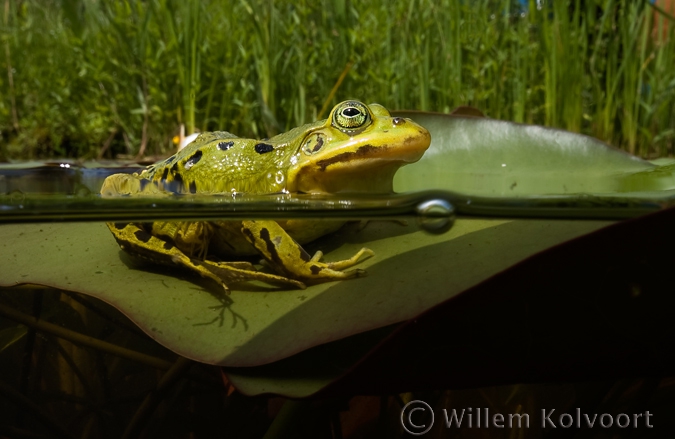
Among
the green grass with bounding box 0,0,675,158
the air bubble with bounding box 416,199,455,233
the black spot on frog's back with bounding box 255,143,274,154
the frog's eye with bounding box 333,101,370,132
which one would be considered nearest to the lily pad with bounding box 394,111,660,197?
the frog's eye with bounding box 333,101,370,132

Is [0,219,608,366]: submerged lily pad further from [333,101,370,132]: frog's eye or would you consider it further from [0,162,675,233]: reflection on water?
[333,101,370,132]: frog's eye

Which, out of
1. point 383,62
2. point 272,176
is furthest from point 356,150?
point 383,62

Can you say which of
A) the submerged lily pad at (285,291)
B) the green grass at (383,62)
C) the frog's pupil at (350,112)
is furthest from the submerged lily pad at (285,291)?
the green grass at (383,62)

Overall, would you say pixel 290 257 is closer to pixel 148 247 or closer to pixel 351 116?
pixel 148 247

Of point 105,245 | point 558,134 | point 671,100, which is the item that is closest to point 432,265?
point 105,245

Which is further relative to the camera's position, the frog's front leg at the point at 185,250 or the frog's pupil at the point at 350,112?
the frog's pupil at the point at 350,112

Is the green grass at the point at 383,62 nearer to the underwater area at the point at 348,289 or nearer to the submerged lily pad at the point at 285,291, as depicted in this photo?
the underwater area at the point at 348,289

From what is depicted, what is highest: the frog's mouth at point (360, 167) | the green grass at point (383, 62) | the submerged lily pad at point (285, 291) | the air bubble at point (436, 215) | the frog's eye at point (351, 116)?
the green grass at point (383, 62)
